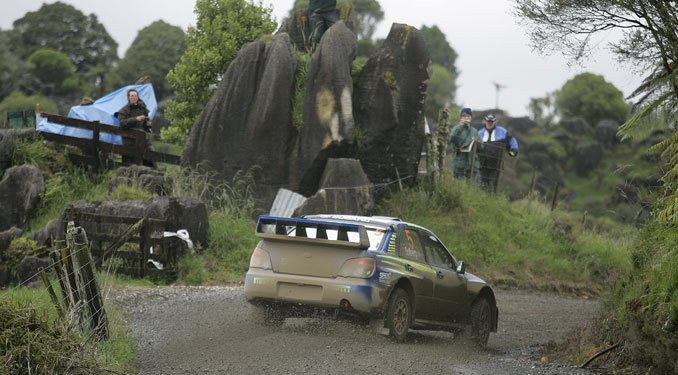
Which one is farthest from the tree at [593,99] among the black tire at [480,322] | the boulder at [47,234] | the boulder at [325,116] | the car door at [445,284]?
the car door at [445,284]

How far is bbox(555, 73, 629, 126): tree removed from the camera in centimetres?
10606

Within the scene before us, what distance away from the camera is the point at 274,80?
2500 cm

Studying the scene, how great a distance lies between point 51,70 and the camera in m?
76.2

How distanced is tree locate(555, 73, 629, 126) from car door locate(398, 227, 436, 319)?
94.3 meters

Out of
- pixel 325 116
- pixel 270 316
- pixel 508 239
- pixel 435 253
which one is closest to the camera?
pixel 270 316

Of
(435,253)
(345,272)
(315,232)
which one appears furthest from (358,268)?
(435,253)

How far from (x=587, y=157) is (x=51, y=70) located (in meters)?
51.7

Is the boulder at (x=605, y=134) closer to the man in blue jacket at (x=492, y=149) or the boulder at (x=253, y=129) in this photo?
the man in blue jacket at (x=492, y=149)

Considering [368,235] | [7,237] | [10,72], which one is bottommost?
[7,237]

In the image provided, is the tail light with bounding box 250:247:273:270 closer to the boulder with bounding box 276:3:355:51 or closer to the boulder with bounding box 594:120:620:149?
the boulder with bounding box 276:3:355:51

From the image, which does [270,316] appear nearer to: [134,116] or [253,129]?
[253,129]

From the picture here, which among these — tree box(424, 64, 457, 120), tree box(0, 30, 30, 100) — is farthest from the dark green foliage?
tree box(424, 64, 457, 120)

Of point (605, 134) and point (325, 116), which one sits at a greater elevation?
point (605, 134)

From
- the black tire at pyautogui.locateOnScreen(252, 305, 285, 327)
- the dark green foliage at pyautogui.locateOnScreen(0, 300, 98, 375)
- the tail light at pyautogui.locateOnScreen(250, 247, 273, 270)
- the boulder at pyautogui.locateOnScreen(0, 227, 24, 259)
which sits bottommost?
the boulder at pyautogui.locateOnScreen(0, 227, 24, 259)
